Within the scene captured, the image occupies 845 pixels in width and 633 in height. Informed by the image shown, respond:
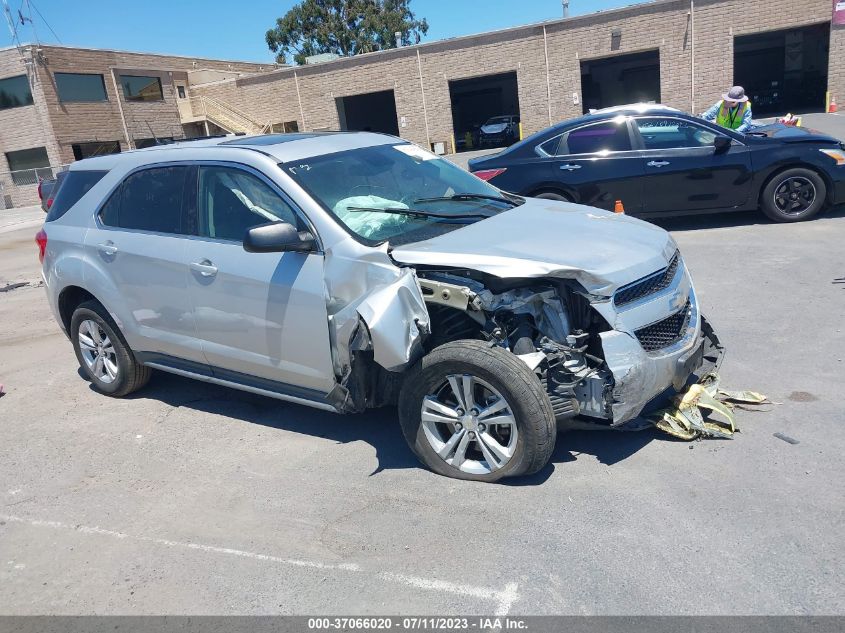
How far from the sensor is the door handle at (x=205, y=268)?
4.66 m

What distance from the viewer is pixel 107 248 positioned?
17.6ft

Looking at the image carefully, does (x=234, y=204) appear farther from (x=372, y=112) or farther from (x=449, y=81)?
(x=372, y=112)

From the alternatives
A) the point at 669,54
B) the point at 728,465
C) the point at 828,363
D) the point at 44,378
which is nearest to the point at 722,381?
the point at 828,363

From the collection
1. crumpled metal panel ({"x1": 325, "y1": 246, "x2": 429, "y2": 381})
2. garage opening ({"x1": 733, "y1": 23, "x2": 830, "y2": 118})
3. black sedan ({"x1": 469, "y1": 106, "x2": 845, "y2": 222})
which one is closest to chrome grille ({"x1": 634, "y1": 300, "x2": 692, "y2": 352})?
crumpled metal panel ({"x1": 325, "y1": 246, "x2": 429, "y2": 381})

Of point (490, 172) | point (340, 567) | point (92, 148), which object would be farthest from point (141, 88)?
point (340, 567)

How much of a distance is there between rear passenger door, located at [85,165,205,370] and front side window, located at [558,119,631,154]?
20.2ft

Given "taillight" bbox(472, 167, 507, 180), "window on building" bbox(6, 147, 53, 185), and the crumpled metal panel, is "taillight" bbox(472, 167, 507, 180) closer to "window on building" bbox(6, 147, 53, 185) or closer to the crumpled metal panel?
the crumpled metal panel

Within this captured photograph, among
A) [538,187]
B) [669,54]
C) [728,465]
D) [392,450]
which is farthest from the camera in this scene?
[669,54]

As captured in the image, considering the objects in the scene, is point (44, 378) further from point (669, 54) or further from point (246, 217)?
point (669, 54)

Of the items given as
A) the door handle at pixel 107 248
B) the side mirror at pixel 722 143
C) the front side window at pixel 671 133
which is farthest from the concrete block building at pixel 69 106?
the door handle at pixel 107 248

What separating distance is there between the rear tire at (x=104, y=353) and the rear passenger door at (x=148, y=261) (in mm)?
217

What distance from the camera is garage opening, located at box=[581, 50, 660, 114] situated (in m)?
39.9

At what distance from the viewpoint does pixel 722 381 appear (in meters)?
4.98

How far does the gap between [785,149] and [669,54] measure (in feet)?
76.9
